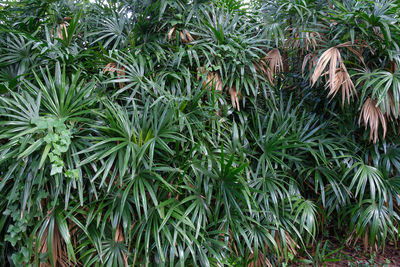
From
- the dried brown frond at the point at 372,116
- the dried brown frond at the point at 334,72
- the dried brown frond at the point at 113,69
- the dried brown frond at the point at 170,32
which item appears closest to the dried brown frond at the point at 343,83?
the dried brown frond at the point at 334,72

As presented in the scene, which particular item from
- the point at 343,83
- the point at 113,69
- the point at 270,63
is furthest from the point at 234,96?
the point at 113,69

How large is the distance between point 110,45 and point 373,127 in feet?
7.38

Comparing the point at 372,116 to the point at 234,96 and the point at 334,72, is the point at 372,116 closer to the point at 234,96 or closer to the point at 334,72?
the point at 334,72

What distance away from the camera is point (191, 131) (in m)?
1.73

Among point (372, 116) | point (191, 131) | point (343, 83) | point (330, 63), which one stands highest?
point (330, 63)

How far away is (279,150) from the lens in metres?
2.22

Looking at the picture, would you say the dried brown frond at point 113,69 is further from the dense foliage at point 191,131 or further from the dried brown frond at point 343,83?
the dried brown frond at point 343,83

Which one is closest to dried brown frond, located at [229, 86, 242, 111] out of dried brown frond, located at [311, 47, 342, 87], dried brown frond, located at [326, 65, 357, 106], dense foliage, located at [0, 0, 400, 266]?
dense foliage, located at [0, 0, 400, 266]

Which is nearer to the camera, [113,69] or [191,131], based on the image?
[191,131]

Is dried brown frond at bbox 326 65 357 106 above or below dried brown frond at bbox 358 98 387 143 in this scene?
above

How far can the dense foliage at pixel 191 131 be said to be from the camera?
1.54 m

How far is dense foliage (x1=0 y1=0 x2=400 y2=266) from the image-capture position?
154cm

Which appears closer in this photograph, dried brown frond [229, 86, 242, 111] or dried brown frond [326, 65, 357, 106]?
dried brown frond [326, 65, 357, 106]

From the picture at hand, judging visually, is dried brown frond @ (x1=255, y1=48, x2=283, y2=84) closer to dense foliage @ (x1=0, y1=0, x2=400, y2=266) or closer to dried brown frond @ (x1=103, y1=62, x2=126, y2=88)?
dense foliage @ (x1=0, y1=0, x2=400, y2=266)
